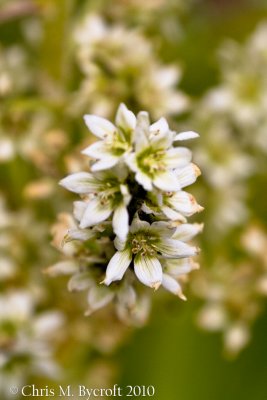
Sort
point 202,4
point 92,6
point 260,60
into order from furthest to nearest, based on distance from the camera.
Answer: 1. point 202,4
2. point 260,60
3. point 92,6

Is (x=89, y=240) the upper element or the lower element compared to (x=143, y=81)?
lower

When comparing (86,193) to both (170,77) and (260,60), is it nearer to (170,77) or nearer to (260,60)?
(170,77)

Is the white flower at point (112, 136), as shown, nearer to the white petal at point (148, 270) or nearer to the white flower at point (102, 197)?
the white flower at point (102, 197)

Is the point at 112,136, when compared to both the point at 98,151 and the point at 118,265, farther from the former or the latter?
the point at 118,265

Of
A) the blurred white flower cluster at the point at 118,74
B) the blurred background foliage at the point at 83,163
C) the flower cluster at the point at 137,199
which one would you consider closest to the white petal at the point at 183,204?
the flower cluster at the point at 137,199

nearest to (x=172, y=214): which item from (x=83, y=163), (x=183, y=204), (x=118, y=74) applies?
(x=183, y=204)

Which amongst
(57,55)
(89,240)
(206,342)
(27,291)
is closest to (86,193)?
(89,240)
